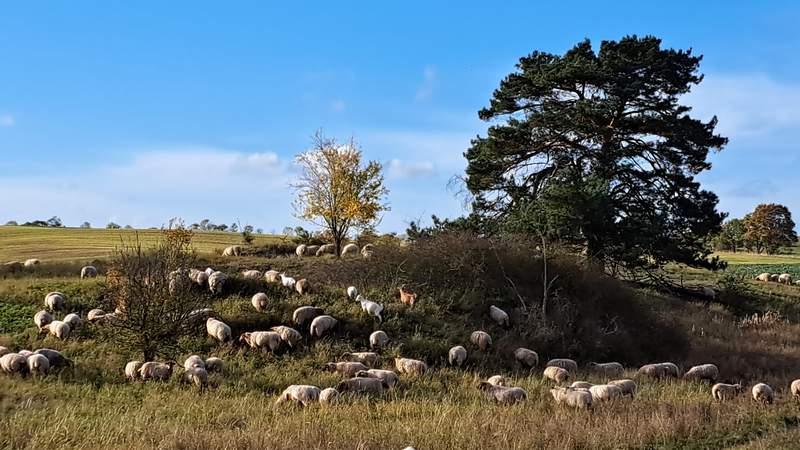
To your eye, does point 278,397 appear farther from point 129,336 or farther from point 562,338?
point 562,338

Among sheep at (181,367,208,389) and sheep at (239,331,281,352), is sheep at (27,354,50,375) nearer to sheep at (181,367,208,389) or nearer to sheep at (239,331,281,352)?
sheep at (181,367,208,389)

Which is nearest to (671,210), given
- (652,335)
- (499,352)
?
(652,335)

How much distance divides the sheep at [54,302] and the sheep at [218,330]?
13.6 feet

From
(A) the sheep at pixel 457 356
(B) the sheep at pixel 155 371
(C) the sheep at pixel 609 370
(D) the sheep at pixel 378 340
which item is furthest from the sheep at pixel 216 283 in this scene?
(C) the sheep at pixel 609 370

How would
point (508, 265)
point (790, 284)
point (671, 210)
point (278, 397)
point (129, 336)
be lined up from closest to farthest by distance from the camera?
point (278, 397), point (129, 336), point (508, 265), point (671, 210), point (790, 284)

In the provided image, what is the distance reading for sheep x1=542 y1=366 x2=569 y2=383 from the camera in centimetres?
1375

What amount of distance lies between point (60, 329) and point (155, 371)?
11.9ft

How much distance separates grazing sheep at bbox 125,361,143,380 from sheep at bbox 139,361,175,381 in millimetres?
120

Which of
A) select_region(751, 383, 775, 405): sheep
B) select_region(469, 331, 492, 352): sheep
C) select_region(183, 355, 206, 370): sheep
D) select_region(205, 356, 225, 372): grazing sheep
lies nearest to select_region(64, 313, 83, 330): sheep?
select_region(183, 355, 206, 370): sheep

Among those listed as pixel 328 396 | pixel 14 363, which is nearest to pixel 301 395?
pixel 328 396

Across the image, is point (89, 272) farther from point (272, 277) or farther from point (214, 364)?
point (214, 364)

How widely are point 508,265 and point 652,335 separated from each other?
4.56 meters

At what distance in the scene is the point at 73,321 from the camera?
1472 cm

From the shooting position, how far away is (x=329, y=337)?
1540 centimetres
